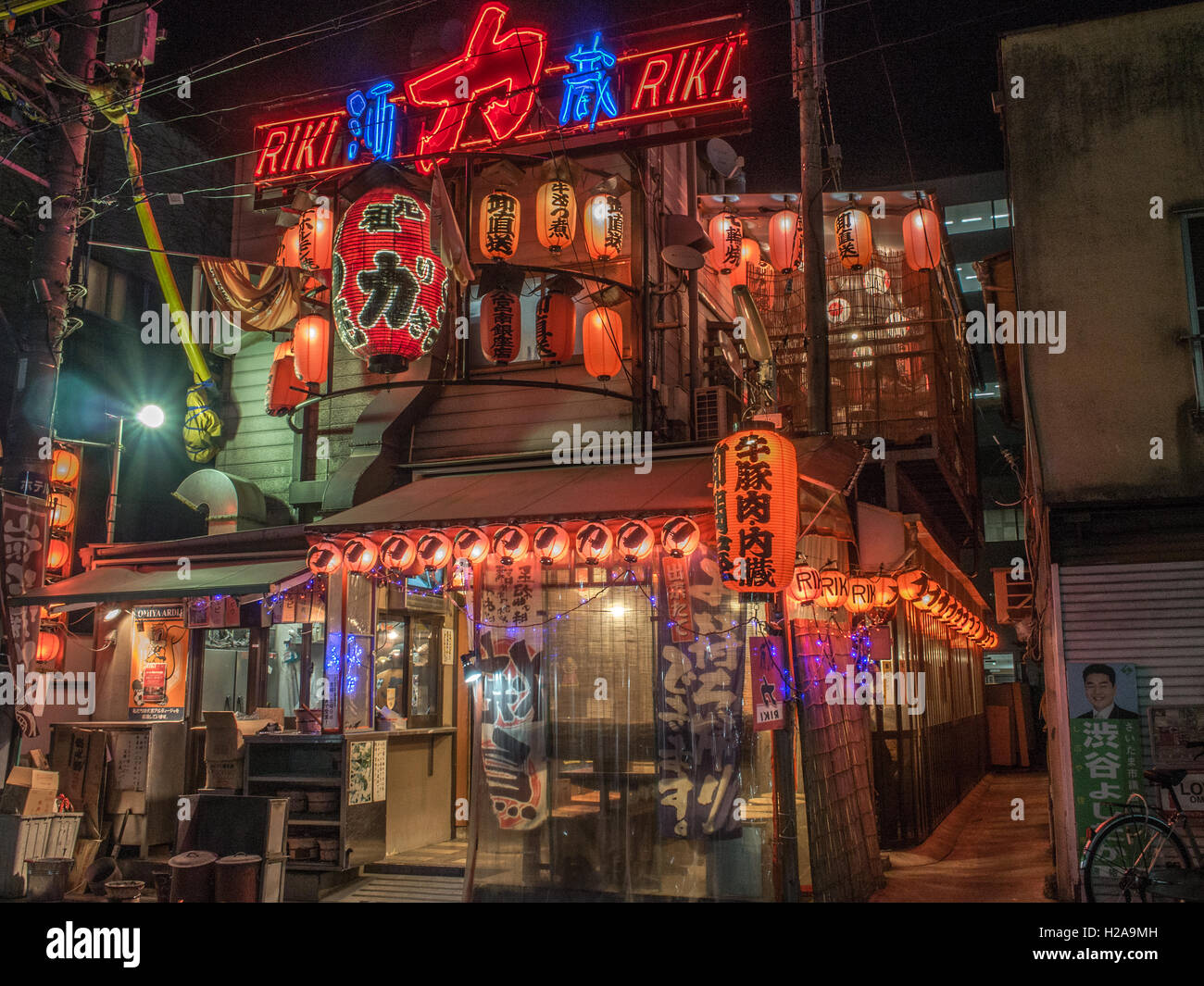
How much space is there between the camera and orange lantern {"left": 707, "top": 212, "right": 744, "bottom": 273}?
54.9ft

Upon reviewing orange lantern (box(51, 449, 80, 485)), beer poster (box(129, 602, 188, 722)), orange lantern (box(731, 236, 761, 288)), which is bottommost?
beer poster (box(129, 602, 188, 722))

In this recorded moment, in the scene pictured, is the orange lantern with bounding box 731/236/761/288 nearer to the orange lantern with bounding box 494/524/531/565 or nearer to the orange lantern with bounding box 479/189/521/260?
the orange lantern with bounding box 479/189/521/260

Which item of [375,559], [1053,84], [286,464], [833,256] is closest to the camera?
[1053,84]

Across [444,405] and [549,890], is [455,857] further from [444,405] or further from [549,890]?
[444,405]

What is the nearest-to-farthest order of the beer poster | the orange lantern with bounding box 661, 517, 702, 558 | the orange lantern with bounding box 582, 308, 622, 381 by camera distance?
the orange lantern with bounding box 661, 517, 702, 558 < the orange lantern with bounding box 582, 308, 622, 381 < the beer poster

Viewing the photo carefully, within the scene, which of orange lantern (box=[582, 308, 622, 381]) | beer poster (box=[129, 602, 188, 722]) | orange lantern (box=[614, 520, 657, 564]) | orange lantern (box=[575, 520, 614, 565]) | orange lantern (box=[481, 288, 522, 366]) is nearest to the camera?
orange lantern (box=[614, 520, 657, 564])

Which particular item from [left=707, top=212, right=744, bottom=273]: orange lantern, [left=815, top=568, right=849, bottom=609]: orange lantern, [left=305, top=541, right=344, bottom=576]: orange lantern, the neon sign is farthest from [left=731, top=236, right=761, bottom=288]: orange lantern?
[left=305, top=541, right=344, bottom=576]: orange lantern

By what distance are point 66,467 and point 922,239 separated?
644 inches

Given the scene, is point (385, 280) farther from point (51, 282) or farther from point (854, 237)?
point (854, 237)

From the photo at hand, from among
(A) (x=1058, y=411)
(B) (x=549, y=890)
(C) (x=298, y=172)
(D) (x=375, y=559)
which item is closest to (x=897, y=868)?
(B) (x=549, y=890)

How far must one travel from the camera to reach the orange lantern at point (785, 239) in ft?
53.3

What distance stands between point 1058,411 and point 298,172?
41.6ft

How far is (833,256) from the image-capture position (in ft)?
64.2

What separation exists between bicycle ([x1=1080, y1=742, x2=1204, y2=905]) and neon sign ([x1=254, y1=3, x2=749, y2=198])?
34.2 ft
